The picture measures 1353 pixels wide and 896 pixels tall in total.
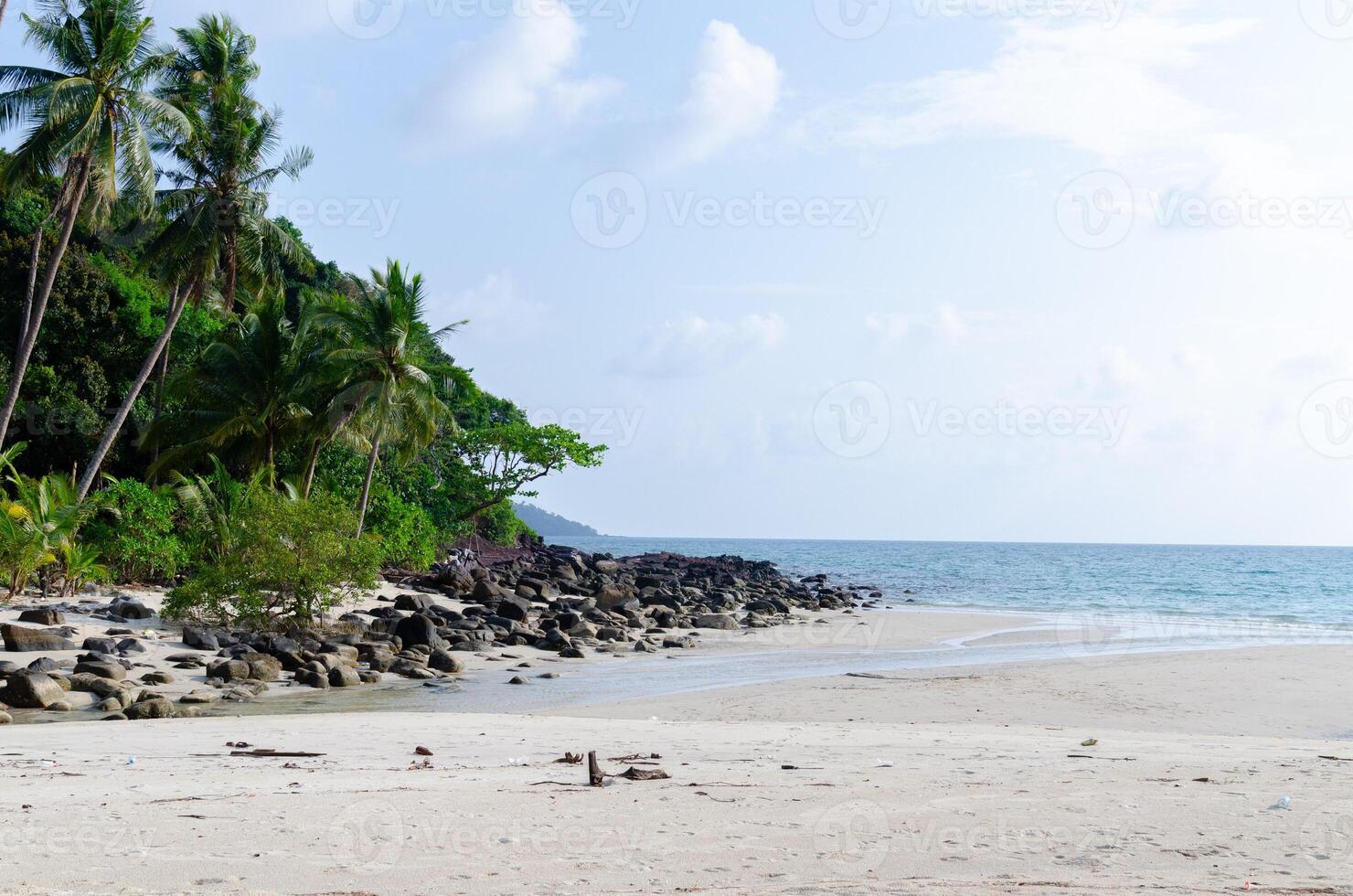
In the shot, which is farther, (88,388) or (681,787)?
(88,388)

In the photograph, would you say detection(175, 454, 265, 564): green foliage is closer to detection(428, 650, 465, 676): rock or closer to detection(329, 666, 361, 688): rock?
detection(428, 650, 465, 676): rock

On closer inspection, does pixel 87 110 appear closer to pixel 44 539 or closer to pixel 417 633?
pixel 44 539

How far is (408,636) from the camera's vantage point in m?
17.8

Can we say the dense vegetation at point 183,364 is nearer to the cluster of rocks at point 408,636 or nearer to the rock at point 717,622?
the cluster of rocks at point 408,636

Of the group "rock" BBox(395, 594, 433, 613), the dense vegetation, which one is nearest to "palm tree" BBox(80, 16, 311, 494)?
the dense vegetation

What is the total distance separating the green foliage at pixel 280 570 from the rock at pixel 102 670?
426cm

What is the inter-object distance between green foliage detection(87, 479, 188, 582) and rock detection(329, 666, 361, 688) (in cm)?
878

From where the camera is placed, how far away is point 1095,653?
19750mm

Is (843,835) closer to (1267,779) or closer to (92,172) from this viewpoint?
(1267,779)

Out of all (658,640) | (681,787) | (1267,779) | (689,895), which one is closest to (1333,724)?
(1267,779)

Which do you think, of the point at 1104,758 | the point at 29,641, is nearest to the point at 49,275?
the point at 29,641

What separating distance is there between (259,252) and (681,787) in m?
23.5

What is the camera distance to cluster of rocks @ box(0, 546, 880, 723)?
11.8 metres

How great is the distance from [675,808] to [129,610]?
13815 mm
